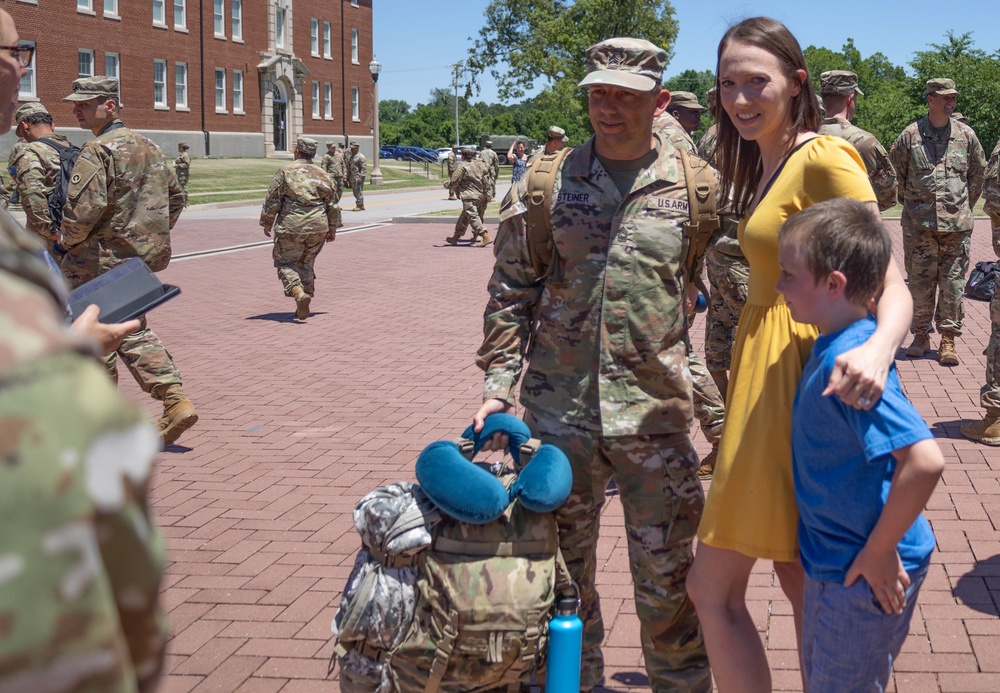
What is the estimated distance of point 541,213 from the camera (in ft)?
10.9

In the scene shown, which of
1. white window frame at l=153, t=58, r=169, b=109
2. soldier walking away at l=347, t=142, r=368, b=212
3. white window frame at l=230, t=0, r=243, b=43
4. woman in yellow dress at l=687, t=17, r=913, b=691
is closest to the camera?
woman in yellow dress at l=687, t=17, r=913, b=691

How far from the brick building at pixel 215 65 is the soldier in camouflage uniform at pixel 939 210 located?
33151 millimetres

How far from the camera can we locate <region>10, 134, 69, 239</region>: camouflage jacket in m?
8.08

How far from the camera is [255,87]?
5391 centimetres

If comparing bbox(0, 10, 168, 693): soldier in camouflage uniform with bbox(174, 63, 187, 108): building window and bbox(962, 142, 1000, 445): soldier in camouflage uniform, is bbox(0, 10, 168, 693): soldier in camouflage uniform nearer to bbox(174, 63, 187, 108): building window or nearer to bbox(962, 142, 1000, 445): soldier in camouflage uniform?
bbox(962, 142, 1000, 445): soldier in camouflage uniform

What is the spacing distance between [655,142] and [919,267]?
678cm

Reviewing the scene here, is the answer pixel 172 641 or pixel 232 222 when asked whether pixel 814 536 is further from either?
pixel 232 222

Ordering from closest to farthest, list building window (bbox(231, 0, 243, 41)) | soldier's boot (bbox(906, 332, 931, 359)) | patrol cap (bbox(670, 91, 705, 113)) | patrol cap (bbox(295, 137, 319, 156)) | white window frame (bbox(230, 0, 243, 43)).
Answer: patrol cap (bbox(670, 91, 705, 113)), soldier's boot (bbox(906, 332, 931, 359)), patrol cap (bbox(295, 137, 319, 156)), white window frame (bbox(230, 0, 243, 43)), building window (bbox(231, 0, 243, 41))

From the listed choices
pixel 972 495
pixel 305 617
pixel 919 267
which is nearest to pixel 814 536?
pixel 305 617

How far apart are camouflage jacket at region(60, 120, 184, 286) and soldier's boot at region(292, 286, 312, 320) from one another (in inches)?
176

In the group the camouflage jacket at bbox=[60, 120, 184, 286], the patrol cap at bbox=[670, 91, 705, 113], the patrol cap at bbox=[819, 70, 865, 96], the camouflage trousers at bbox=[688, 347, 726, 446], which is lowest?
the camouflage trousers at bbox=[688, 347, 726, 446]

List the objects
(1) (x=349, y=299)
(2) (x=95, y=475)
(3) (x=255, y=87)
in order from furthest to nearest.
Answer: (3) (x=255, y=87) → (1) (x=349, y=299) → (2) (x=95, y=475)

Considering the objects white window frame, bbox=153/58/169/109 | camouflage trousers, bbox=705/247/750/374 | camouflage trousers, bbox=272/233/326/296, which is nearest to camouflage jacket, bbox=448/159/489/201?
camouflage trousers, bbox=272/233/326/296

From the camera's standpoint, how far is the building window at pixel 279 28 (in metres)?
55.4
